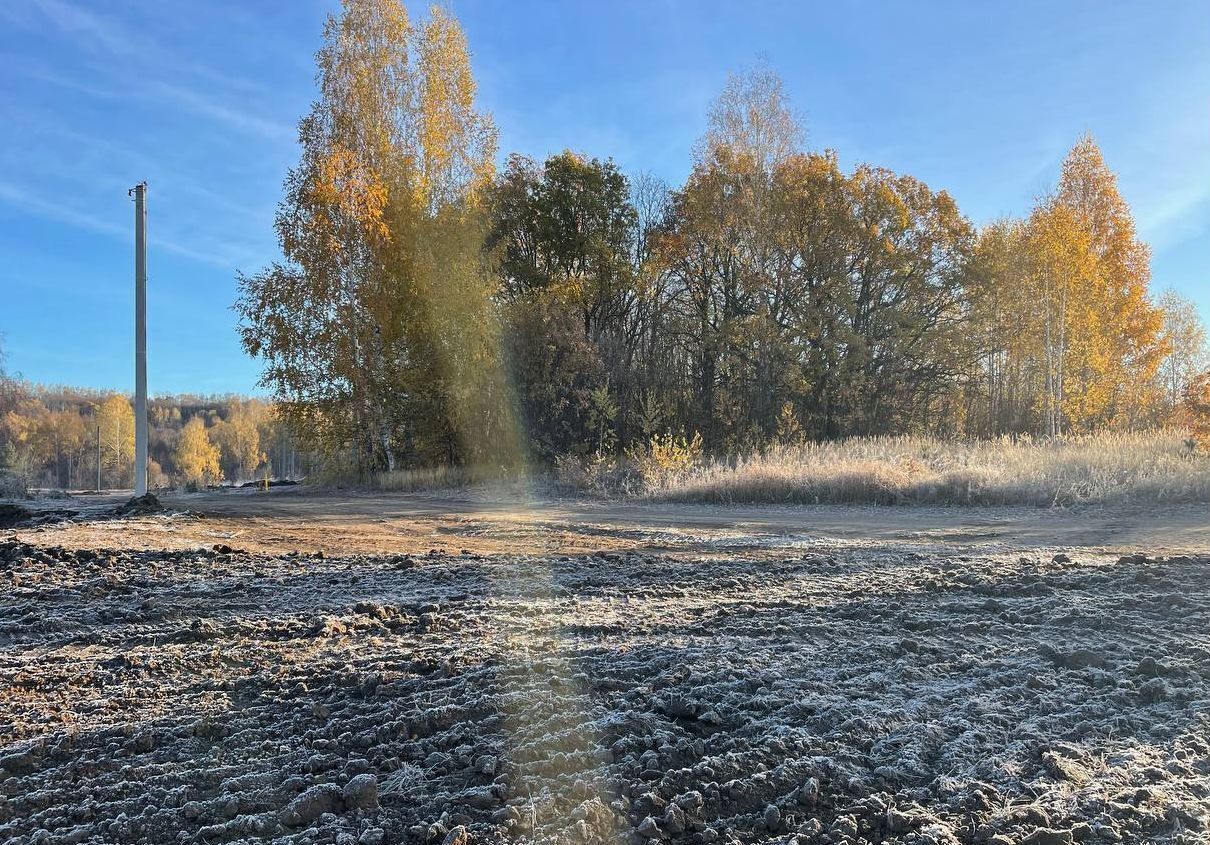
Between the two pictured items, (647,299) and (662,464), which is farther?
(647,299)

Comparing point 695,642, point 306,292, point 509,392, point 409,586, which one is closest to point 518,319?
point 509,392

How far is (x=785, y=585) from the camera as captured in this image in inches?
171

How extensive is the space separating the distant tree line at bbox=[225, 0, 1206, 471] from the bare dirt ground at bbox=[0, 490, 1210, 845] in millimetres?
14591

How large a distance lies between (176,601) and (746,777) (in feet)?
11.9

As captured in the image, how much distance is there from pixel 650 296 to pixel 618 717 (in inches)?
926

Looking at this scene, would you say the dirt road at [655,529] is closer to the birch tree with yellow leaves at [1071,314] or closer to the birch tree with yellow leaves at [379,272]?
the birch tree with yellow leaves at [379,272]

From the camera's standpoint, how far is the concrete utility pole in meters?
13.2

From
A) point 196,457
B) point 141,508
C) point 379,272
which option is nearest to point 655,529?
point 141,508

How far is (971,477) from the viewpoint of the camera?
11.6m

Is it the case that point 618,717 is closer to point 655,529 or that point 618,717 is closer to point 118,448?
point 655,529

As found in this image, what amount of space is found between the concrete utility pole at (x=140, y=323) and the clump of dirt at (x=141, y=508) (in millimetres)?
3513

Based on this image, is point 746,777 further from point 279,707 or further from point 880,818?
point 279,707

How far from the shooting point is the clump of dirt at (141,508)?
9663 mm

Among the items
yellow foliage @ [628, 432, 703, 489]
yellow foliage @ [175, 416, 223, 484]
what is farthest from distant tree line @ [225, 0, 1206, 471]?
yellow foliage @ [175, 416, 223, 484]
